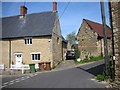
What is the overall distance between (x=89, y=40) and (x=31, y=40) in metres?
13.5

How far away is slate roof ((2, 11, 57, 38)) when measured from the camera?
3320 centimetres

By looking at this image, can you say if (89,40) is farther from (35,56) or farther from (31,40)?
(35,56)

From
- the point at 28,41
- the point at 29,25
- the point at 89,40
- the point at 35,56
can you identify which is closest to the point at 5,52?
the point at 28,41

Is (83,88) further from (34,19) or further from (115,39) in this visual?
(34,19)

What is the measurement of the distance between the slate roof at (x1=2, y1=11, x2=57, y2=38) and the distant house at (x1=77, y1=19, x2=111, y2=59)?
31.6 feet

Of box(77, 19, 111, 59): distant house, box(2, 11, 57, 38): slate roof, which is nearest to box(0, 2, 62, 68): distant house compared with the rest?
box(2, 11, 57, 38): slate roof

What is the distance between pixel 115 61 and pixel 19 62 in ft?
72.6

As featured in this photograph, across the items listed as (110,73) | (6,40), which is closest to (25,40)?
(6,40)

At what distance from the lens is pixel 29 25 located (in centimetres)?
3578

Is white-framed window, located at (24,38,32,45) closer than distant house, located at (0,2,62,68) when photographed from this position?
No

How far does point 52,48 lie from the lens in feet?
103

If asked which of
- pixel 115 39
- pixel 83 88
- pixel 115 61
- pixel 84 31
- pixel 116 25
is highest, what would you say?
pixel 84 31

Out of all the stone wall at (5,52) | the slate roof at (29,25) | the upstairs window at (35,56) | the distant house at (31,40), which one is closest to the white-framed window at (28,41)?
the distant house at (31,40)

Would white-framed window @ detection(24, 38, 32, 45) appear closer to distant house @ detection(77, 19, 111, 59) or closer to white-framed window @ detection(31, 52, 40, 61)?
white-framed window @ detection(31, 52, 40, 61)
